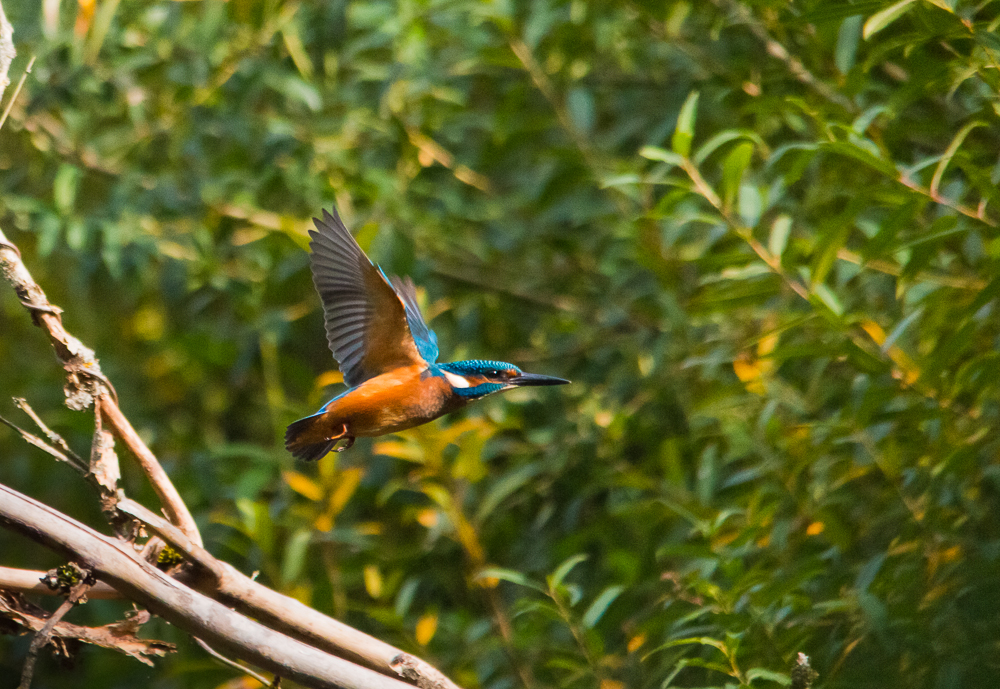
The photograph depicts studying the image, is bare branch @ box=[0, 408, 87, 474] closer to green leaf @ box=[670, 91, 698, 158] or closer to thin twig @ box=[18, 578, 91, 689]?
thin twig @ box=[18, 578, 91, 689]

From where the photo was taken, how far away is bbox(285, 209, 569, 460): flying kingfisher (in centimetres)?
189

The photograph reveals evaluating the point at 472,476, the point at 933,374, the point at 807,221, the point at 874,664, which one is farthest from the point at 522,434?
the point at 874,664

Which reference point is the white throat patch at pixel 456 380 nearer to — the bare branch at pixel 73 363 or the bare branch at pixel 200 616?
the bare branch at pixel 73 363

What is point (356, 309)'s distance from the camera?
Result: 2016 mm

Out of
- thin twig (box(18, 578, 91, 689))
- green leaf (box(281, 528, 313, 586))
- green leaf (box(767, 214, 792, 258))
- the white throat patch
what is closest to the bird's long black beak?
the white throat patch

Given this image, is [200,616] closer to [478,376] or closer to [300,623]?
[300,623]

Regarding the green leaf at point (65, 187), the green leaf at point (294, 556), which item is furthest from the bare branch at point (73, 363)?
the green leaf at point (65, 187)

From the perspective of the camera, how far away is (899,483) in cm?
212

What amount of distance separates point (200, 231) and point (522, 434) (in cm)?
122

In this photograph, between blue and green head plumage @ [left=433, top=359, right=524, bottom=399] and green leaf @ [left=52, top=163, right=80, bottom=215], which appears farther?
green leaf @ [left=52, top=163, right=80, bottom=215]

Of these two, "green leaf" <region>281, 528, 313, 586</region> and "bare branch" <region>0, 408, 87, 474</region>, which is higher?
"bare branch" <region>0, 408, 87, 474</region>

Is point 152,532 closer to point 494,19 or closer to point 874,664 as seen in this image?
point 874,664

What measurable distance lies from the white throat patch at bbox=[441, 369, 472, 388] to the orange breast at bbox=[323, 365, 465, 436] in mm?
24

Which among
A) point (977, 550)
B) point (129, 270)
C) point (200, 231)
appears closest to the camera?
point (977, 550)
